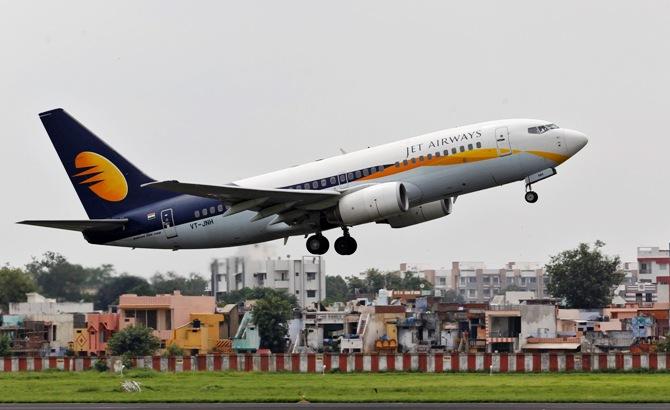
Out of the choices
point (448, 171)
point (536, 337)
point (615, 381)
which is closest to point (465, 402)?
point (448, 171)

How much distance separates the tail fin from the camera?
59.7 meters

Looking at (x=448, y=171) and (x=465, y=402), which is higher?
(x=448, y=171)

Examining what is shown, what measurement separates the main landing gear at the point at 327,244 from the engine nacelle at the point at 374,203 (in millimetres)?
3393

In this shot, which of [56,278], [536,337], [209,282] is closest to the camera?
[536,337]

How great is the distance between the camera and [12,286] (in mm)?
116688

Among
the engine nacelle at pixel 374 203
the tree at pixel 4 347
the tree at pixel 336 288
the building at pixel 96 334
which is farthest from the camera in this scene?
the tree at pixel 336 288

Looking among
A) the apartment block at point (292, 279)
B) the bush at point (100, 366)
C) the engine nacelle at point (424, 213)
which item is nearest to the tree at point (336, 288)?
the apartment block at point (292, 279)

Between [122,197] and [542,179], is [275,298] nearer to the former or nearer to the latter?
[122,197]

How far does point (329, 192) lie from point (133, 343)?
37.6 m

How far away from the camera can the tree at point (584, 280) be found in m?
137

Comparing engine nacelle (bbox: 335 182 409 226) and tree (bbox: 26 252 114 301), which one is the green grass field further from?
tree (bbox: 26 252 114 301)

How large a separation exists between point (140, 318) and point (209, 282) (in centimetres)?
951

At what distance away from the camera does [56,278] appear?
127250mm

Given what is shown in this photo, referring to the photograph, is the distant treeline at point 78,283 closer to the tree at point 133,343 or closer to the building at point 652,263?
the tree at point 133,343
